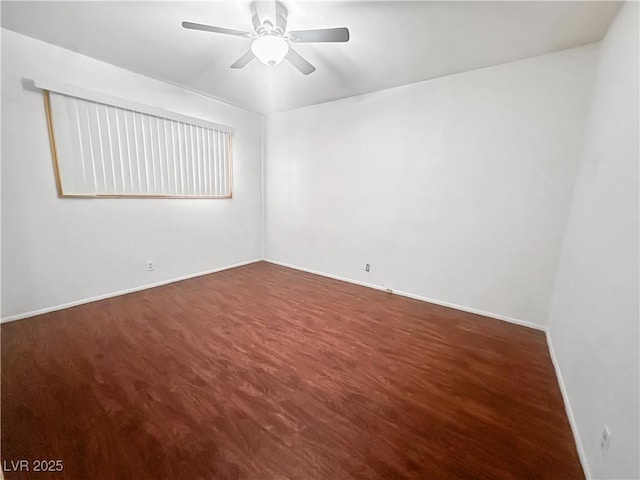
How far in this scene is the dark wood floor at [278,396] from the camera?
116cm

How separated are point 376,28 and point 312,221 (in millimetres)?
2507

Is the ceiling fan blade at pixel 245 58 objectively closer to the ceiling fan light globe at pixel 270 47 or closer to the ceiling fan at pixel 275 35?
the ceiling fan at pixel 275 35

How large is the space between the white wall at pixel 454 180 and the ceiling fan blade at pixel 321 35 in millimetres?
1546

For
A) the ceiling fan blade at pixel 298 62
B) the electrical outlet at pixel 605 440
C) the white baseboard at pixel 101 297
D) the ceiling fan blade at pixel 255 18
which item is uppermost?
the ceiling fan blade at pixel 255 18

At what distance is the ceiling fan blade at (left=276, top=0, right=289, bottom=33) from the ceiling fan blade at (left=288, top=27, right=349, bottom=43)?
155mm

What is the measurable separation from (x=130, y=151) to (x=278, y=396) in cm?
310

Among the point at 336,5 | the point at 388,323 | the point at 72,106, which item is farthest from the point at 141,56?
the point at 388,323

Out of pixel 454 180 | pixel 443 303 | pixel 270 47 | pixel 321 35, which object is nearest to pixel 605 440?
pixel 443 303

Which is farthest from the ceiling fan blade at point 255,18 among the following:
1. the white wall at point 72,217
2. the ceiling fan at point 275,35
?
the white wall at point 72,217

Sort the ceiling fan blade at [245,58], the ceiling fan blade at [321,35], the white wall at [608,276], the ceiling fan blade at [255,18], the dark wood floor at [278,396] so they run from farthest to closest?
the ceiling fan blade at [245,58] → the ceiling fan blade at [255,18] → the ceiling fan blade at [321,35] → the dark wood floor at [278,396] → the white wall at [608,276]

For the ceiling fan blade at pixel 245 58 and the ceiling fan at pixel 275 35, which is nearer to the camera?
the ceiling fan at pixel 275 35

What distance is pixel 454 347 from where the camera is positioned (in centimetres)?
210

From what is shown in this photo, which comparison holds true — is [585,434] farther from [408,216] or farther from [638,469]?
[408,216]

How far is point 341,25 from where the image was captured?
6.43 feet
